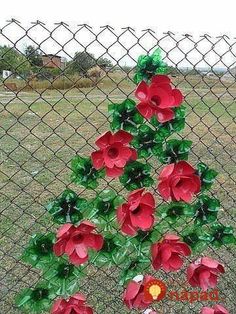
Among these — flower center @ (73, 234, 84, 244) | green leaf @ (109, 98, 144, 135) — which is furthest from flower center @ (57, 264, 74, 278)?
green leaf @ (109, 98, 144, 135)

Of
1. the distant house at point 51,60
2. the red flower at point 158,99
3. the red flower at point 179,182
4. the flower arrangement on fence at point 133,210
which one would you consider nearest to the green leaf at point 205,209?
the flower arrangement on fence at point 133,210

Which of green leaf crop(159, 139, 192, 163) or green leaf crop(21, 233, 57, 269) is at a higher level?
green leaf crop(159, 139, 192, 163)

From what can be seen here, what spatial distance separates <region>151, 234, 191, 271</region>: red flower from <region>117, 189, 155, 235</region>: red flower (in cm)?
14

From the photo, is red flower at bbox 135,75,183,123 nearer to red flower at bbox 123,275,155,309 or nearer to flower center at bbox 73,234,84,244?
flower center at bbox 73,234,84,244

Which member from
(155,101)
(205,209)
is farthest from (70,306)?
(155,101)

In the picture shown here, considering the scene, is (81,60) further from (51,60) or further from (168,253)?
(168,253)

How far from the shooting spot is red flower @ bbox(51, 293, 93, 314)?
185 cm

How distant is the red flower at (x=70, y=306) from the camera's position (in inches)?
72.9

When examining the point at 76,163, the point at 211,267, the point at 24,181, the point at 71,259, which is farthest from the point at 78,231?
the point at 24,181

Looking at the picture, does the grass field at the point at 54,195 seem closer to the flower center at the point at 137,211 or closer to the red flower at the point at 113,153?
the red flower at the point at 113,153

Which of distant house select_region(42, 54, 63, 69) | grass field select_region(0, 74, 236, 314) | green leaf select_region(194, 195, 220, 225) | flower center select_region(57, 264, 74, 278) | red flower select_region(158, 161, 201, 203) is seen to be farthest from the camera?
grass field select_region(0, 74, 236, 314)

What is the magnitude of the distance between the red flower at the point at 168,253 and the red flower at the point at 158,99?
52cm

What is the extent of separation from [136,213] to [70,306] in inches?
18.6

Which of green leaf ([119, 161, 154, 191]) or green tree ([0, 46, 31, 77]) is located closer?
green tree ([0, 46, 31, 77])
